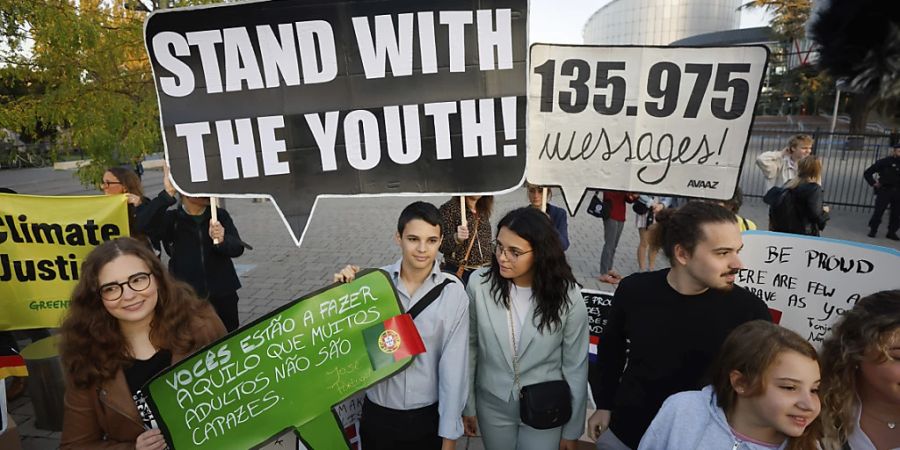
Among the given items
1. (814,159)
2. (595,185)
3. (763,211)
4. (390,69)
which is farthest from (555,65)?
(763,211)

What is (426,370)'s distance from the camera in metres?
2.25

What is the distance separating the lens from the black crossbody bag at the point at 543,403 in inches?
86.9

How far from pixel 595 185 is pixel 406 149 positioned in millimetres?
1274

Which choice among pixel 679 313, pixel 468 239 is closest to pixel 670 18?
pixel 468 239

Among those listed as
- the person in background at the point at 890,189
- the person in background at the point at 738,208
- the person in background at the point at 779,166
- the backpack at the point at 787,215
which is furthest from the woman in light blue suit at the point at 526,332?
the person in background at the point at 890,189

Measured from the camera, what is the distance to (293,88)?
9.36 feet

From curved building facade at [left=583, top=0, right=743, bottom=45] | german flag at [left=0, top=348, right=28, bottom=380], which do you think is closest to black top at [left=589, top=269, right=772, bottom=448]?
german flag at [left=0, top=348, right=28, bottom=380]

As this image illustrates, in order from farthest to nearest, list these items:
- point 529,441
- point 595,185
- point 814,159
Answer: point 814,159
point 595,185
point 529,441

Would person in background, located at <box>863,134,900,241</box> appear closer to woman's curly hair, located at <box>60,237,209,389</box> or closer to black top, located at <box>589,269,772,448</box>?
black top, located at <box>589,269,772,448</box>

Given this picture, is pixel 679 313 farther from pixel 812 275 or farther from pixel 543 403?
pixel 812 275

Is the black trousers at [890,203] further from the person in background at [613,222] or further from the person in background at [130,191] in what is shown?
the person in background at [130,191]

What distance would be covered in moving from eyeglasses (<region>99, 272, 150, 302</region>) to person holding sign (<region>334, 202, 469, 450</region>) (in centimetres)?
82

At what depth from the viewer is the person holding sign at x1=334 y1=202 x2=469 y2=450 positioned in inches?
86.7

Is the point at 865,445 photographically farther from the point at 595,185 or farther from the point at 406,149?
the point at 406,149
